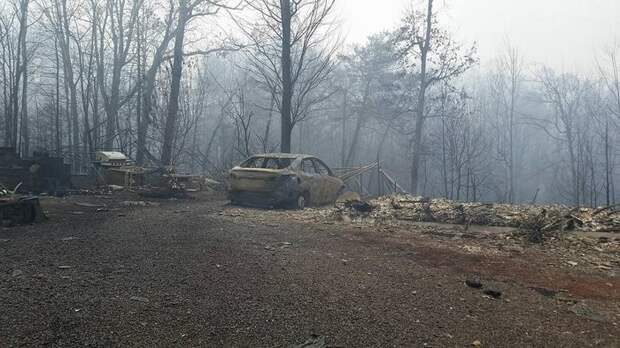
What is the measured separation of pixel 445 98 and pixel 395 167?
19.6m

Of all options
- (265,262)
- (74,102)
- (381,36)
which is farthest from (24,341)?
(381,36)

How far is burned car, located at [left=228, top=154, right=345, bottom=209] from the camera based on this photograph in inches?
411

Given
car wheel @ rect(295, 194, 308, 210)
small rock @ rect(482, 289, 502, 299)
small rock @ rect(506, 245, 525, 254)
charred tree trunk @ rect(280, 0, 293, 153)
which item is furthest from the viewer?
charred tree trunk @ rect(280, 0, 293, 153)

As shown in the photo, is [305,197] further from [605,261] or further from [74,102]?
[74,102]

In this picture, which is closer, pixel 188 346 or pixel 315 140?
pixel 188 346

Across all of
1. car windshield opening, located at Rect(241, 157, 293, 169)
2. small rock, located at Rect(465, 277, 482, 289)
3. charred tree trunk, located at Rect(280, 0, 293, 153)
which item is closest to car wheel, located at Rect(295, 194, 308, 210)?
car windshield opening, located at Rect(241, 157, 293, 169)

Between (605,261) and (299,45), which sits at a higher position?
(299,45)

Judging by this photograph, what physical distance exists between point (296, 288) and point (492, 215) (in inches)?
224

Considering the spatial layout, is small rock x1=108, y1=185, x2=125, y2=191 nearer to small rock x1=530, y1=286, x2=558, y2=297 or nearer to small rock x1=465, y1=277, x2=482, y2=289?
small rock x1=465, y1=277, x2=482, y2=289

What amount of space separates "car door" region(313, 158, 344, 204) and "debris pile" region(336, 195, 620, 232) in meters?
1.58

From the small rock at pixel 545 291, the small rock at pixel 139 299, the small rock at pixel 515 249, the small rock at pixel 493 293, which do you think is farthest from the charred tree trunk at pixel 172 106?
the small rock at pixel 545 291

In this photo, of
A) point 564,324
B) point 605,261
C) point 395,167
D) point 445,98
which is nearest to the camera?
point 564,324

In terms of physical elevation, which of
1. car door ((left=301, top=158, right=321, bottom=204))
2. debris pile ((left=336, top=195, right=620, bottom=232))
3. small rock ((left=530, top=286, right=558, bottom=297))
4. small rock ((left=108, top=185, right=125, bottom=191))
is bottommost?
small rock ((left=530, top=286, right=558, bottom=297))

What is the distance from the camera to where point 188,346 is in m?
2.97
